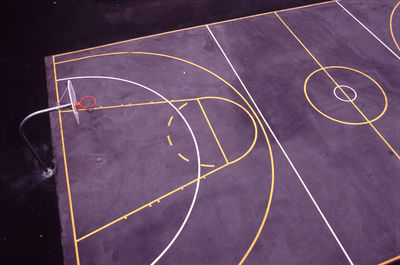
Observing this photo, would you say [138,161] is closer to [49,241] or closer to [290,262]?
[49,241]

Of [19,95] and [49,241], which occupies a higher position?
[19,95]

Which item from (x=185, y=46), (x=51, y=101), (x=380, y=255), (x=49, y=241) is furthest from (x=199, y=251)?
(x=185, y=46)

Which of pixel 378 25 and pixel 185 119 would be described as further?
pixel 378 25

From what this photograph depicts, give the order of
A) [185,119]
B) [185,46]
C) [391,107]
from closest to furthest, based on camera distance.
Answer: [185,119] → [391,107] → [185,46]

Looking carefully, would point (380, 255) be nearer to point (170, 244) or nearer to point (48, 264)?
point (170, 244)

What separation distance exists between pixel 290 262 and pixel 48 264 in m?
7.46

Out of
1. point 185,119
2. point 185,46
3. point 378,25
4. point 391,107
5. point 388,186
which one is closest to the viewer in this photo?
point 388,186

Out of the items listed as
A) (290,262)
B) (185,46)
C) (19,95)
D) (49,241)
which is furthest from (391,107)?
(19,95)

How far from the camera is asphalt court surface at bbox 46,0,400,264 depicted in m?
10.0

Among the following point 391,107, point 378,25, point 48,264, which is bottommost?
point 48,264

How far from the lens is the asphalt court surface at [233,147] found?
10.0 metres

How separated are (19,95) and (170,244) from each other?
358 inches

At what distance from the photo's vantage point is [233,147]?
12070 millimetres

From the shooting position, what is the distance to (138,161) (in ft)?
37.8
